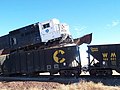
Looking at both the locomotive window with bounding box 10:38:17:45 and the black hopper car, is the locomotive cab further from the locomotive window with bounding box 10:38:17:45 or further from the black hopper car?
the locomotive window with bounding box 10:38:17:45

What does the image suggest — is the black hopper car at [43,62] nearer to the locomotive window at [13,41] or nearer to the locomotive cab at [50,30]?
the locomotive window at [13,41]

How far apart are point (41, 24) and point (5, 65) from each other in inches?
208

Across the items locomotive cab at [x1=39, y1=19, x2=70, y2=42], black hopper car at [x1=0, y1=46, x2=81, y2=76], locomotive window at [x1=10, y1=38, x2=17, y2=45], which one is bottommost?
black hopper car at [x1=0, y1=46, x2=81, y2=76]

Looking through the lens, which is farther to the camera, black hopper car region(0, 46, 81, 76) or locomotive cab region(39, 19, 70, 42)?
locomotive cab region(39, 19, 70, 42)

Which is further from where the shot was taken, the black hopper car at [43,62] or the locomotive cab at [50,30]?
the locomotive cab at [50,30]

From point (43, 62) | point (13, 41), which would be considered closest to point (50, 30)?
point (43, 62)

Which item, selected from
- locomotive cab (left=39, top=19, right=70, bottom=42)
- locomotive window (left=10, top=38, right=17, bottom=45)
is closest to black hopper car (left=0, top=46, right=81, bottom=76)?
locomotive window (left=10, top=38, right=17, bottom=45)

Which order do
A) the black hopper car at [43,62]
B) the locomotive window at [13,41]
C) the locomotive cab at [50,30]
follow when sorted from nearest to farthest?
the black hopper car at [43,62] < the locomotive cab at [50,30] < the locomotive window at [13,41]

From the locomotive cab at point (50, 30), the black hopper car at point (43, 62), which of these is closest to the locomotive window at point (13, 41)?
the black hopper car at point (43, 62)

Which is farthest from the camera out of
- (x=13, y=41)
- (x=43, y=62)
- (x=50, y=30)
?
(x=13, y=41)

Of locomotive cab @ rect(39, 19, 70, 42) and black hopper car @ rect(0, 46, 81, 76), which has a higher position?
locomotive cab @ rect(39, 19, 70, 42)

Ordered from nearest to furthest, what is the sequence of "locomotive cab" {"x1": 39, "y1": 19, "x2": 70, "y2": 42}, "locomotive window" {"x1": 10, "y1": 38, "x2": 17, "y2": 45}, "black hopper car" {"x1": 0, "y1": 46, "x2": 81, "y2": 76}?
"black hopper car" {"x1": 0, "y1": 46, "x2": 81, "y2": 76} → "locomotive cab" {"x1": 39, "y1": 19, "x2": 70, "y2": 42} → "locomotive window" {"x1": 10, "y1": 38, "x2": 17, "y2": 45}

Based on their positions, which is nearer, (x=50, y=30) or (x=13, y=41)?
(x=50, y=30)

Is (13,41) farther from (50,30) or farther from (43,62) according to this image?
(43,62)
